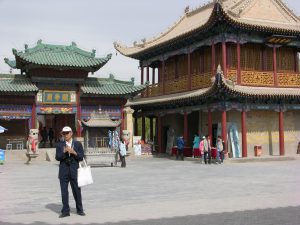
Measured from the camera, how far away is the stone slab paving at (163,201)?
24.8 feet

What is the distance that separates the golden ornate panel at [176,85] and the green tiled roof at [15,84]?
9159mm

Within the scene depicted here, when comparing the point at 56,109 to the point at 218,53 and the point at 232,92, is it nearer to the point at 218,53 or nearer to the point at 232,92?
the point at 218,53

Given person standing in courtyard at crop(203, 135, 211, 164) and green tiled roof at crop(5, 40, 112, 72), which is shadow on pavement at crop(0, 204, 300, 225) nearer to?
person standing in courtyard at crop(203, 135, 211, 164)

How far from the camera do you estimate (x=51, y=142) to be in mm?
31078

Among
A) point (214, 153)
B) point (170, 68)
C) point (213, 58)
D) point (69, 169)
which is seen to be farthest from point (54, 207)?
point (170, 68)

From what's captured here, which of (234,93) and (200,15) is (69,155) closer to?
(234,93)

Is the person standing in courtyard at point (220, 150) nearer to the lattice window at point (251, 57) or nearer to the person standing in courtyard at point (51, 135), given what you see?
the lattice window at point (251, 57)

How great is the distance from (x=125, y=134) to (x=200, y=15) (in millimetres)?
10972

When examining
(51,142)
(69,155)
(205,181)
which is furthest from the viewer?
(51,142)

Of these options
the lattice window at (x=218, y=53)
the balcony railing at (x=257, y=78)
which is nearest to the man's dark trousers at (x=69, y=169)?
the balcony railing at (x=257, y=78)

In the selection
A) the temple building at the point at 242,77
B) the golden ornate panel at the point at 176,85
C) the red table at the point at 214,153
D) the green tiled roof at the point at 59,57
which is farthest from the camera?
the golden ornate panel at the point at 176,85

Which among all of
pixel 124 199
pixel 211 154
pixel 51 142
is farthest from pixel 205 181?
pixel 51 142

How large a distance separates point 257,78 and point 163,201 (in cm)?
1736

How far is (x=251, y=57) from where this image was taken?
87.6 feet
